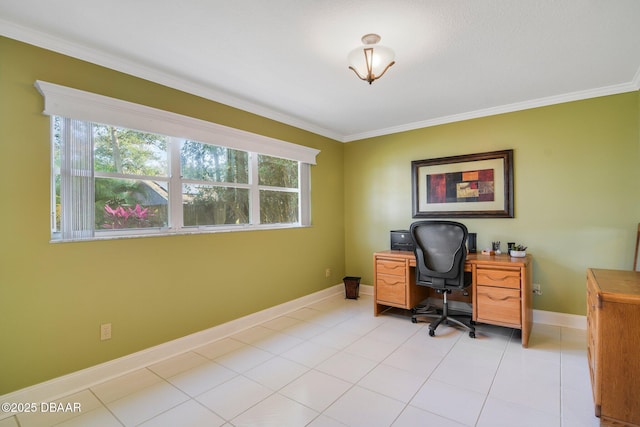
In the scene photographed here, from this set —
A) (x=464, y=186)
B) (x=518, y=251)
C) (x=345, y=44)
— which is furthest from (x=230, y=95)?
(x=518, y=251)

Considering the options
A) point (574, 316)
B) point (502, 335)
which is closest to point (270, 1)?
point (502, 335)

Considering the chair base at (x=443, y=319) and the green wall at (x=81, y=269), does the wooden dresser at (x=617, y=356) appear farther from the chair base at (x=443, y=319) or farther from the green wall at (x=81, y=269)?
the green wall at (x=81, y=269)

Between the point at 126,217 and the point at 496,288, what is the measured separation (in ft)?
10.8

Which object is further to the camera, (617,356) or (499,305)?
(499,305)

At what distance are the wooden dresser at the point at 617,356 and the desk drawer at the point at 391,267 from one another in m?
1.83

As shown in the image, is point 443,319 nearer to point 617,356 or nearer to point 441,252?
point 441,252

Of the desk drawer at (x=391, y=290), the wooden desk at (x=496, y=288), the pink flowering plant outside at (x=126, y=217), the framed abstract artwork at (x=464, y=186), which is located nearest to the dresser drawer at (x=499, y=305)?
the wooden desk at (x=496, y=288)

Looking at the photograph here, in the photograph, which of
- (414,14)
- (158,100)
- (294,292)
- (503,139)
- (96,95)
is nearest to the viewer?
(414,14)

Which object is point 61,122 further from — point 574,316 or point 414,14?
point 574,316

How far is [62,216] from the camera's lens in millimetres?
2086

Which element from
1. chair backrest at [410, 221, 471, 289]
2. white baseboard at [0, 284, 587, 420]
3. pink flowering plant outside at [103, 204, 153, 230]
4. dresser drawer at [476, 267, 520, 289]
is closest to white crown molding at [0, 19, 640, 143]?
pink flowering plant outside at [103, 204, 153, 230]

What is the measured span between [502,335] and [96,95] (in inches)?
159

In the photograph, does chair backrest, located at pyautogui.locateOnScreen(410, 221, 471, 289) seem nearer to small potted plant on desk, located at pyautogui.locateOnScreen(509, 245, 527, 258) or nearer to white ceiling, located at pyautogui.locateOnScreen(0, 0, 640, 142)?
small potted plant on desk, located at pyautogui.locateOnScreen(509, 245, 527, 258)

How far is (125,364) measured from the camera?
233 centimetres
